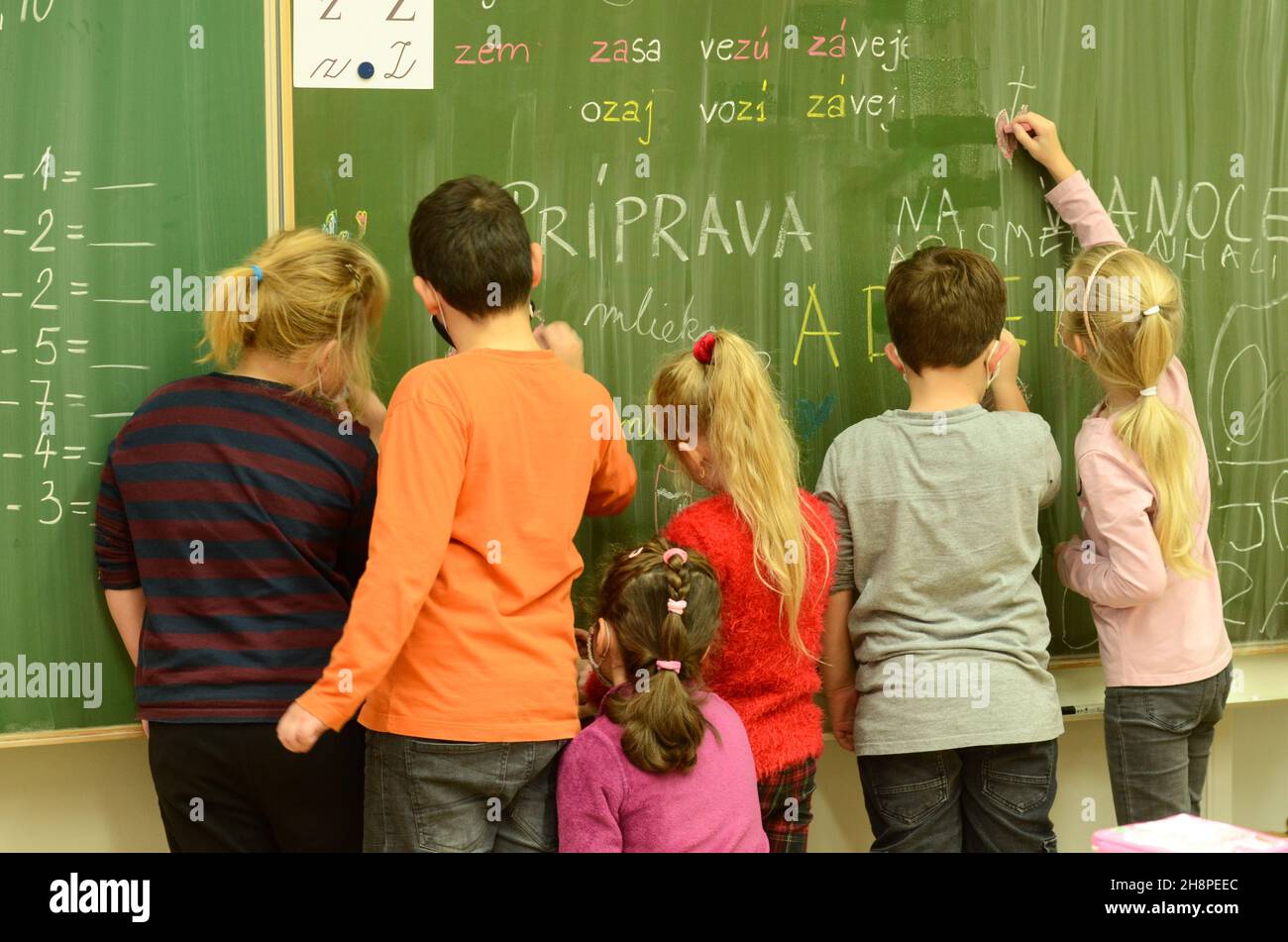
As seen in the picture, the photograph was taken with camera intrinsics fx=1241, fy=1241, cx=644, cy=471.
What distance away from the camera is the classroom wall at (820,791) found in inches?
104

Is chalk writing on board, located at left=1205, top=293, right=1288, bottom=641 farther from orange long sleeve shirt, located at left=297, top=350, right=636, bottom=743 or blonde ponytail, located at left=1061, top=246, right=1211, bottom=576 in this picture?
orange long sleeve shirt, located at left=297, top=350, right=636, bottom=743

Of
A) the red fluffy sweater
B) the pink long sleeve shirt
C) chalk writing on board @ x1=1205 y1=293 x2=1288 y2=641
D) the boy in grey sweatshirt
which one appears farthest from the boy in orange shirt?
chalk writing on board @ x1=1205 y1=293 x2=1288 y2=641

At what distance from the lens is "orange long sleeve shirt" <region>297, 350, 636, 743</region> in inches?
76.1

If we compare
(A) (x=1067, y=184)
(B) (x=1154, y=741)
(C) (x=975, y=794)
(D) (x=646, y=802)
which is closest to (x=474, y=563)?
(D) (x=646, y=802)

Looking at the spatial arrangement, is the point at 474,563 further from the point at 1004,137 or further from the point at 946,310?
the point at 1004,137

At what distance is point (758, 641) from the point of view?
220 centimetres

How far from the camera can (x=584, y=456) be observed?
2.12 metres

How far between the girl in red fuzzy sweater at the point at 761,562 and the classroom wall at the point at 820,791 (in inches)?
28.7

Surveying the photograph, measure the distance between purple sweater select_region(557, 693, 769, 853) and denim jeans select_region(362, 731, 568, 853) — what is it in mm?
71

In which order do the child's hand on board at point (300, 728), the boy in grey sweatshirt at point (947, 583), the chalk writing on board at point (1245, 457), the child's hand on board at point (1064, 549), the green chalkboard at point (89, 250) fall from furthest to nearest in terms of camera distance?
the chalk writing on board at point (1245, 457), the child's hand on board at point (1064, 549), the green chalkboard at point (89, 250), the boy in grey sweatshirt at point (947, 583), the child's hand on board at point (300, 728)

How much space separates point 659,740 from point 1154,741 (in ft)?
3.71

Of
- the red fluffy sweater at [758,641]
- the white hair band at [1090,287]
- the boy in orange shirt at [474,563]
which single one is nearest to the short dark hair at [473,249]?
the boy in orange shirt at [474,563]

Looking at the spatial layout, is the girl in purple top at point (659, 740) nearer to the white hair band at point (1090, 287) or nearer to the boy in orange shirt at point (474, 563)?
the boy in orange shirt at point (474, 563)
